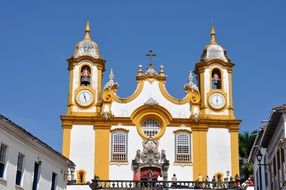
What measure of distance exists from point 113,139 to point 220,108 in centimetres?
851

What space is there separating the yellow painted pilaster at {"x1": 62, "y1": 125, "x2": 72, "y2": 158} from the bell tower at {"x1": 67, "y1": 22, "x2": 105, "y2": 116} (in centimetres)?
143

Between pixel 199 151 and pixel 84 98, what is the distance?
9601 millimetres

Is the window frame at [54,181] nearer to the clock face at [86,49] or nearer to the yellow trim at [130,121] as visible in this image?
the yellow trim at [130,121]

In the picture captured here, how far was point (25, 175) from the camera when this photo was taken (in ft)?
87.8

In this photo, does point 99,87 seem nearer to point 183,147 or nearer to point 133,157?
point 133,157

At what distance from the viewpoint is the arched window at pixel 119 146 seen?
4512cm

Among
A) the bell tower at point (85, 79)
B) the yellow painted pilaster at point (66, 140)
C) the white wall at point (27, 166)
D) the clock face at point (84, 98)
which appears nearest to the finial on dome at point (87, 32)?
the bell tower at point (85, 79)

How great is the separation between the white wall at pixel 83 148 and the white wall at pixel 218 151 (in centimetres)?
852

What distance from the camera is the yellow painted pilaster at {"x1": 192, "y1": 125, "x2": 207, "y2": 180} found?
44688 millimetres

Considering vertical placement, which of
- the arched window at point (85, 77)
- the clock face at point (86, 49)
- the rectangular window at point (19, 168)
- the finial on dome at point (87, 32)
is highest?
the finial on dome at point (87, 32)

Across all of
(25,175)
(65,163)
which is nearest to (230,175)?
(65,163)

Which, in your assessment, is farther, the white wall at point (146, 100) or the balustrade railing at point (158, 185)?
the white wall at point (146, 100)

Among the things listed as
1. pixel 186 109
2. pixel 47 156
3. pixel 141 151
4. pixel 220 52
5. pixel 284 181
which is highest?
pixel 220 52

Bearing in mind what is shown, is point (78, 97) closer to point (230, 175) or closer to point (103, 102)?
point (103, 102)
